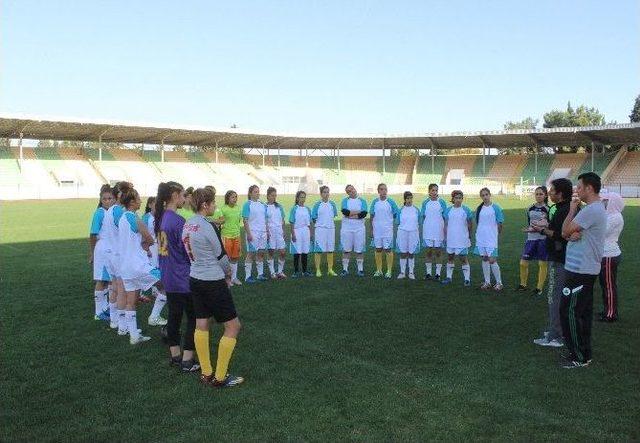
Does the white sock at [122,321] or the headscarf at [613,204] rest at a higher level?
the headscarf at [613,204]

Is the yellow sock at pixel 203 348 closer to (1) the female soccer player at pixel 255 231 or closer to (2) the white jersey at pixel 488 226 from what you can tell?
(1) the female soccer player at pixel 255 231

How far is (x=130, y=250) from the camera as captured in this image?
630cm

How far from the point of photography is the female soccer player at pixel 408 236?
33.8 ft

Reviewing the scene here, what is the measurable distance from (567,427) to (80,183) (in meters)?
42.9

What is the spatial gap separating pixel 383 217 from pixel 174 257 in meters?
6.00

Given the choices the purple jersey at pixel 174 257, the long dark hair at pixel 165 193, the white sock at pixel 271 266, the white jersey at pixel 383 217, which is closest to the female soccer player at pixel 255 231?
the white sock at pixel 271 266

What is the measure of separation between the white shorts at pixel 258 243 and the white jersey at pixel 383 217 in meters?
2.27

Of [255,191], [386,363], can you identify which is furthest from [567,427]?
[255,191]

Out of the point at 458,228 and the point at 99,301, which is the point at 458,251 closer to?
the point at 458,228

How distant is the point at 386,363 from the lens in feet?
18.0

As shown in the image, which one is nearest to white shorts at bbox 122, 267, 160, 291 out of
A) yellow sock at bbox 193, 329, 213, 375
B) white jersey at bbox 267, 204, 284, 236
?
yellow sock at bbox 193, 329, 213, 375

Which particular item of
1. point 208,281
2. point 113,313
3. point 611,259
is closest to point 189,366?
point 208,281

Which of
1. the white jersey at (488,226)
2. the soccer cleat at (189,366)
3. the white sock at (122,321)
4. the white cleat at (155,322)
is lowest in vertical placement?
the white cleat at (155,322)

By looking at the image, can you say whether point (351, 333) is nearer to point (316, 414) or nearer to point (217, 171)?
point (316, 414)
